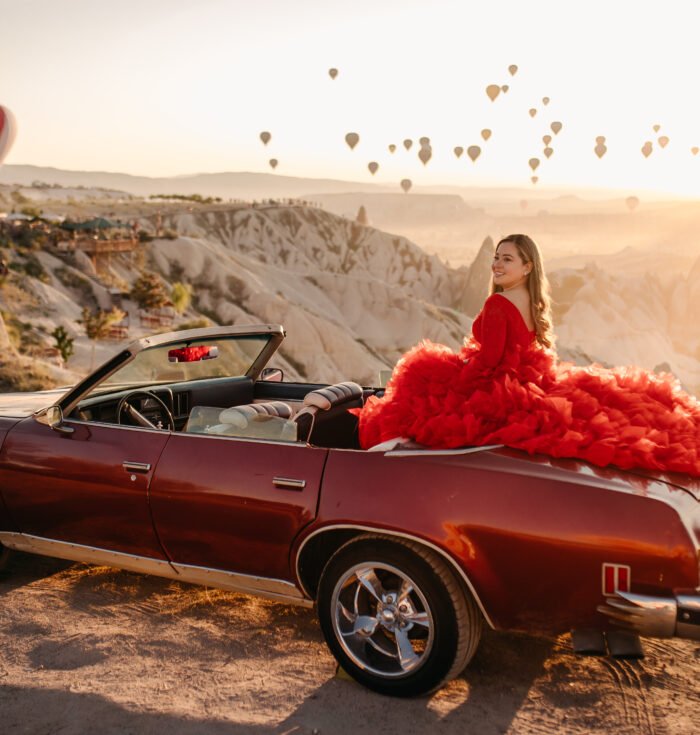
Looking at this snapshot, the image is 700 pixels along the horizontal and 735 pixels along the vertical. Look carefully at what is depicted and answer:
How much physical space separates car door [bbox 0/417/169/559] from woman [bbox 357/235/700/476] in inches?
47.7

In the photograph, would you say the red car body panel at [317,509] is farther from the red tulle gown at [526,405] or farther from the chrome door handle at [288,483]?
the red tulle gown at [526,405]

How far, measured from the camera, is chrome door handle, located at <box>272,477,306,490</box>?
3738 millimetres

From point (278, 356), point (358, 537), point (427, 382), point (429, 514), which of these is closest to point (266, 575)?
point (358, 537)

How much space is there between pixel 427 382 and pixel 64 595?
2492mm

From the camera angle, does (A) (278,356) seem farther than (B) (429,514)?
Yes

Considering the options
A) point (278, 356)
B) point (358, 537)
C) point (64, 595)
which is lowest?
point (278, 356)

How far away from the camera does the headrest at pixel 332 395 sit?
4.20 metres

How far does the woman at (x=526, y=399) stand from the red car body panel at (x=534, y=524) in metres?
0.17

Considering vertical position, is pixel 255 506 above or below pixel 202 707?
above

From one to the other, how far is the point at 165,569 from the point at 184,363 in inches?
50.8

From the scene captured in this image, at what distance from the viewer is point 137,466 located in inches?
165

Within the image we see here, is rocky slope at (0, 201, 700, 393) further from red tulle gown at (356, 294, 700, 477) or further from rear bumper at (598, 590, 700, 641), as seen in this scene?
rear bumper at (598, 590, 700, 641)

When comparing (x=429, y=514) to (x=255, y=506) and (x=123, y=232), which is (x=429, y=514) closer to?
(x=255, y=506)

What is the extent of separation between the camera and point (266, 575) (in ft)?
12.9
